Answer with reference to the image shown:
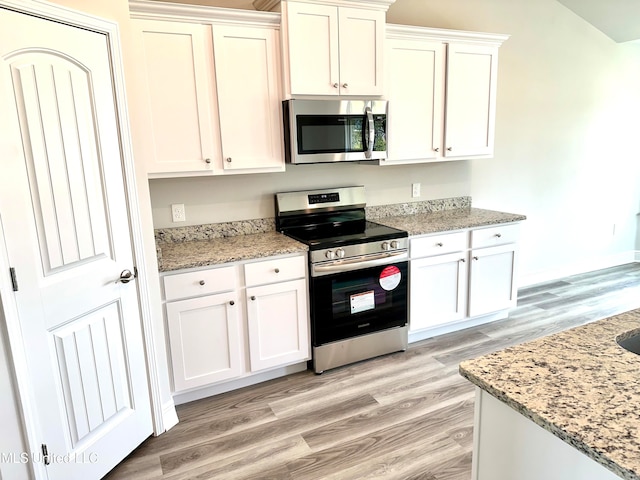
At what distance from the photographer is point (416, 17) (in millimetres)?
3482

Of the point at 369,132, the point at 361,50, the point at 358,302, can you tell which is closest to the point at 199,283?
the point at 358,302

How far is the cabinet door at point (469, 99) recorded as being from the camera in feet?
10.9

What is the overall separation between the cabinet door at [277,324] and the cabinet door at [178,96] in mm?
858

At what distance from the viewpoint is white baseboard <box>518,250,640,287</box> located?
182 inches

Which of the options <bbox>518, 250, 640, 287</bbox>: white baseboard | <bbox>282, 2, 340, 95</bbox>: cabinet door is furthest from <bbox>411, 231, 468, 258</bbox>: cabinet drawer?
<bbox>518, 250, 640, 287</bbox>: white baseboard

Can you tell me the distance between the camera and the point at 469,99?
135 inches

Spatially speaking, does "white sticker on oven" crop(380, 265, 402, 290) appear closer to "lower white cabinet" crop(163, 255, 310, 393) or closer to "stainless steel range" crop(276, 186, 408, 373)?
"stainless steel range" crop(276, 186, 408, 373)

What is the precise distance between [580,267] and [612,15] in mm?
2559

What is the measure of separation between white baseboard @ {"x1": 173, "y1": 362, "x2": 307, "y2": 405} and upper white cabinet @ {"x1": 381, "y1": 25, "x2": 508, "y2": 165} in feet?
5.29

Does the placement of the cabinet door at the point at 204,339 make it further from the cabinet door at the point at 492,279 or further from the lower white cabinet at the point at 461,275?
the cabinet door at the point at 492,279

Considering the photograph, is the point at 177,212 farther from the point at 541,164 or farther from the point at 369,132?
the point at 541,164

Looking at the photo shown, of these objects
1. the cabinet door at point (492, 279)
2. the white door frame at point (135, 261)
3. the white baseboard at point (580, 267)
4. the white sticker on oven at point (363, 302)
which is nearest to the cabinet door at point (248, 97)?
the white door frame at point (135, 261)

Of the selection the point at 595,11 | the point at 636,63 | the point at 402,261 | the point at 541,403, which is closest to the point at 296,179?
the point at 402,261

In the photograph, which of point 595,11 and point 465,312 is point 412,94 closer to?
point 465,312
